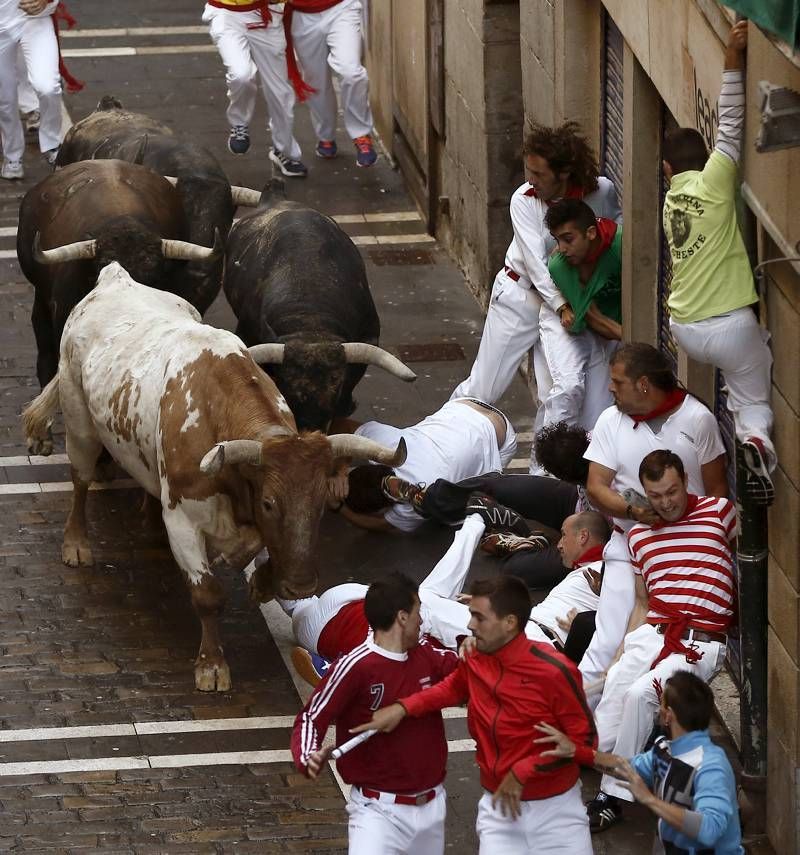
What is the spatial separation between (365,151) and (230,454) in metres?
9.60

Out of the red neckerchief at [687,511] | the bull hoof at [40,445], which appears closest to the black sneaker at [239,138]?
the bull hoof at [40,445]

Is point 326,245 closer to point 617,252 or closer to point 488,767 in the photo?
point 617,252

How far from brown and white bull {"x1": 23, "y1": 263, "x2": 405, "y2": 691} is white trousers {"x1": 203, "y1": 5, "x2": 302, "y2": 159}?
6.87m

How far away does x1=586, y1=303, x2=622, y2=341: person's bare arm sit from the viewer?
11.0m

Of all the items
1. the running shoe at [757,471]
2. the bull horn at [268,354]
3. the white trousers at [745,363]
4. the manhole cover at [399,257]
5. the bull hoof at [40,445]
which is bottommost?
the manhole cover at [399,257]

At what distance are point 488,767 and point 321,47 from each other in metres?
12.1

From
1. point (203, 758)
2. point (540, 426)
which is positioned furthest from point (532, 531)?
point (203, 758)

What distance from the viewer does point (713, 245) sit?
7.93 m

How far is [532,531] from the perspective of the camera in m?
10.9

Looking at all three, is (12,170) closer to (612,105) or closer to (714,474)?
(612,105)

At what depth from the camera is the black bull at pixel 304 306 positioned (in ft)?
36.0

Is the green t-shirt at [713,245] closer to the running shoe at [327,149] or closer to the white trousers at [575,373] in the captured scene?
the white trousers at [575,373]

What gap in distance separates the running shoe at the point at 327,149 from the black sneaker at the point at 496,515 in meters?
8.57

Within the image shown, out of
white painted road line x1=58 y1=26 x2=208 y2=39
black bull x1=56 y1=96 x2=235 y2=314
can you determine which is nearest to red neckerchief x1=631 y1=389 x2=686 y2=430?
black bull x1=56 y1=96 x2=235 y2=314
